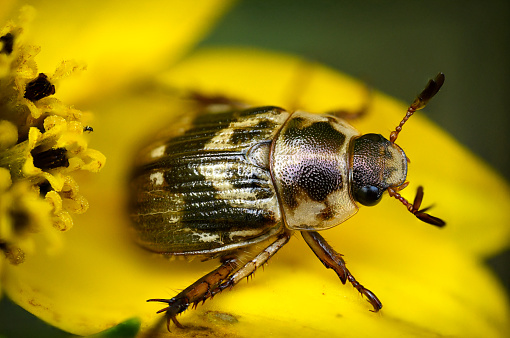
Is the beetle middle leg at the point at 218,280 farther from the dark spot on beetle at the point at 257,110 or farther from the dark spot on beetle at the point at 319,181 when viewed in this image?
the dark spot on beetle at the point at 257,110

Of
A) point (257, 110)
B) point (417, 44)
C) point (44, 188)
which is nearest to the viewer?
point (44, 188)

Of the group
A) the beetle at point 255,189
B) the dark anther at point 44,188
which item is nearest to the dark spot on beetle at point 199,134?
the beetle at point 255,189

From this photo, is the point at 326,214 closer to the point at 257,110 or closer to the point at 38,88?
the point at 257,110

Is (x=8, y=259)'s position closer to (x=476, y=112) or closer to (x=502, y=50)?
(x=476, y=112)

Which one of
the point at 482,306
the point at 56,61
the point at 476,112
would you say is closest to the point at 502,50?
the point at 476,112

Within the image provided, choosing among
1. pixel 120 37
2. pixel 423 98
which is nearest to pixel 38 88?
pixel 120 37

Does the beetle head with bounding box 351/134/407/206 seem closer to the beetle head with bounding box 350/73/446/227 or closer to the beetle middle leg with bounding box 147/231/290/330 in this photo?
the beetle head with bounding box 350/73/446/227

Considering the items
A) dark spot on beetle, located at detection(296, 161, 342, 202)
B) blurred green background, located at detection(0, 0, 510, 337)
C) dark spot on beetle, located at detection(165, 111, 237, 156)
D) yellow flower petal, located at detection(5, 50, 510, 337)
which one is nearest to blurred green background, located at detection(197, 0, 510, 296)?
blurred green background, located at detection(0, 0, 510, 337)
